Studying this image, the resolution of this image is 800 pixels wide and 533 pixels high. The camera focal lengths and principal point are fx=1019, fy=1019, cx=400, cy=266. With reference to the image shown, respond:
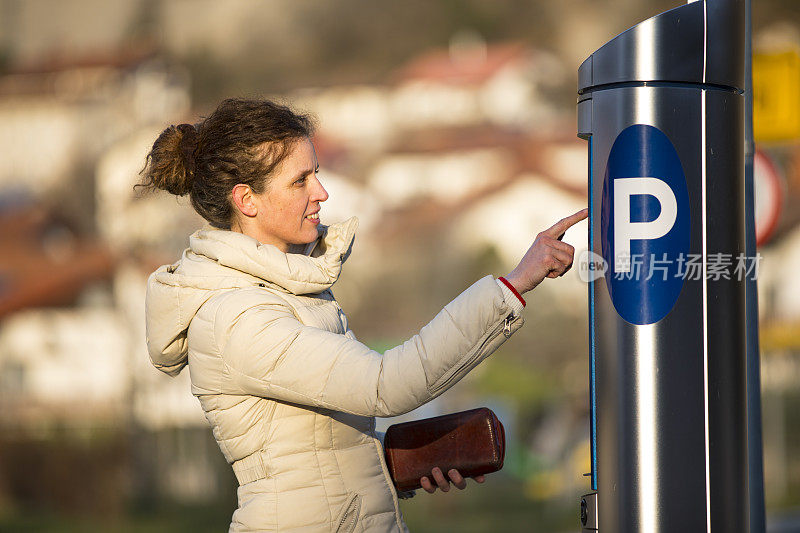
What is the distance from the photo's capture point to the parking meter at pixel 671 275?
2.18 meters

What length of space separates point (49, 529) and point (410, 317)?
3821mm

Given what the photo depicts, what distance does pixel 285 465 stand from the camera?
2320 millimetres

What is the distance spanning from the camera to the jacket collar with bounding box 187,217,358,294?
2.33m

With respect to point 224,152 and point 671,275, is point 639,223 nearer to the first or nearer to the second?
point 671,275

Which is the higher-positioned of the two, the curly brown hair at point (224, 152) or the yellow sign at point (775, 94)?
the yellow sign at point (775, 94)

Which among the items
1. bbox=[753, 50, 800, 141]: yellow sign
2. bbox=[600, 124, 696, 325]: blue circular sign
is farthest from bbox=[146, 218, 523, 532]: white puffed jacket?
bbox=[753, 50, 800, 141]: yellow sign

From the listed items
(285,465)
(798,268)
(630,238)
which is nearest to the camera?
(630,238)

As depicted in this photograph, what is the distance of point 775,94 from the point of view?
220 inches

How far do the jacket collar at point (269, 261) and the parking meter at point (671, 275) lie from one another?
62 cm

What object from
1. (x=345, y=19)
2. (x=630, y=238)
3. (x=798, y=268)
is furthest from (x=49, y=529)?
(x=630, y=238)

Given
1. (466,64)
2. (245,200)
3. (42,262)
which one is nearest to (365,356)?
(245,200)

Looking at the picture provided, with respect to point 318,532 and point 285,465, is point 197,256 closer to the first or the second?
point 285,465

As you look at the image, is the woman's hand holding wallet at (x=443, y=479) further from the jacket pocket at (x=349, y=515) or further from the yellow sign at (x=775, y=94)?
the yellow sign at (x=775, y=94)

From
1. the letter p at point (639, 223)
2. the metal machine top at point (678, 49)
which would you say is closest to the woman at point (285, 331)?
the letter p at point (639, 223)
